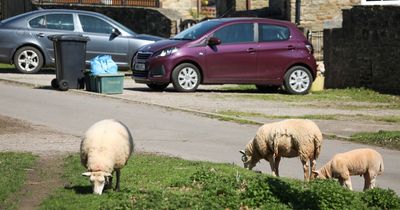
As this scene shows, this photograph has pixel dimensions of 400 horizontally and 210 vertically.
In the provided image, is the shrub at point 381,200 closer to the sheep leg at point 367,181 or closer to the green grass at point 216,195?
the green grass at point 216,195

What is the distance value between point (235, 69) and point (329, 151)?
8.87 metres

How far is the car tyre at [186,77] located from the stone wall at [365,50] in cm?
459

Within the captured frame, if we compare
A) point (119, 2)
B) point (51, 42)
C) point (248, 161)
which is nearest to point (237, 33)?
point (51, 42)

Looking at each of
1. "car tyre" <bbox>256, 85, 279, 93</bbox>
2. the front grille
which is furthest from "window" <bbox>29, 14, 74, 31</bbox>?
"car tyre" <bbox>256, 85, 279, 93</bbox>

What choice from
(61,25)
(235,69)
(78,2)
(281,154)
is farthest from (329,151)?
(78,2)

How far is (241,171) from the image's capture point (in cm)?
1149

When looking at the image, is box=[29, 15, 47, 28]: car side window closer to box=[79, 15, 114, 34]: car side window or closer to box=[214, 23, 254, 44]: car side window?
box=[79, 15, 114, 34]: car side window

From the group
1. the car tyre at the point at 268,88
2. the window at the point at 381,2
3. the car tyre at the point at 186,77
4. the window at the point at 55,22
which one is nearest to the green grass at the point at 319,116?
the car tyre at the point at 186,77

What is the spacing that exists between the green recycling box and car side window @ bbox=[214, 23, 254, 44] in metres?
2.84

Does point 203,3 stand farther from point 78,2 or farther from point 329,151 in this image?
point 329,151

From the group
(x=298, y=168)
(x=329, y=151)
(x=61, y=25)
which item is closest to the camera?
(x=298, y=168)

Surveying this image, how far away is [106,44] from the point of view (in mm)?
27125

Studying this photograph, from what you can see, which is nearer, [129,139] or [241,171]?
[129,139]

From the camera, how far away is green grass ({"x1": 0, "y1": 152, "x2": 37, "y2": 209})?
988 cm
